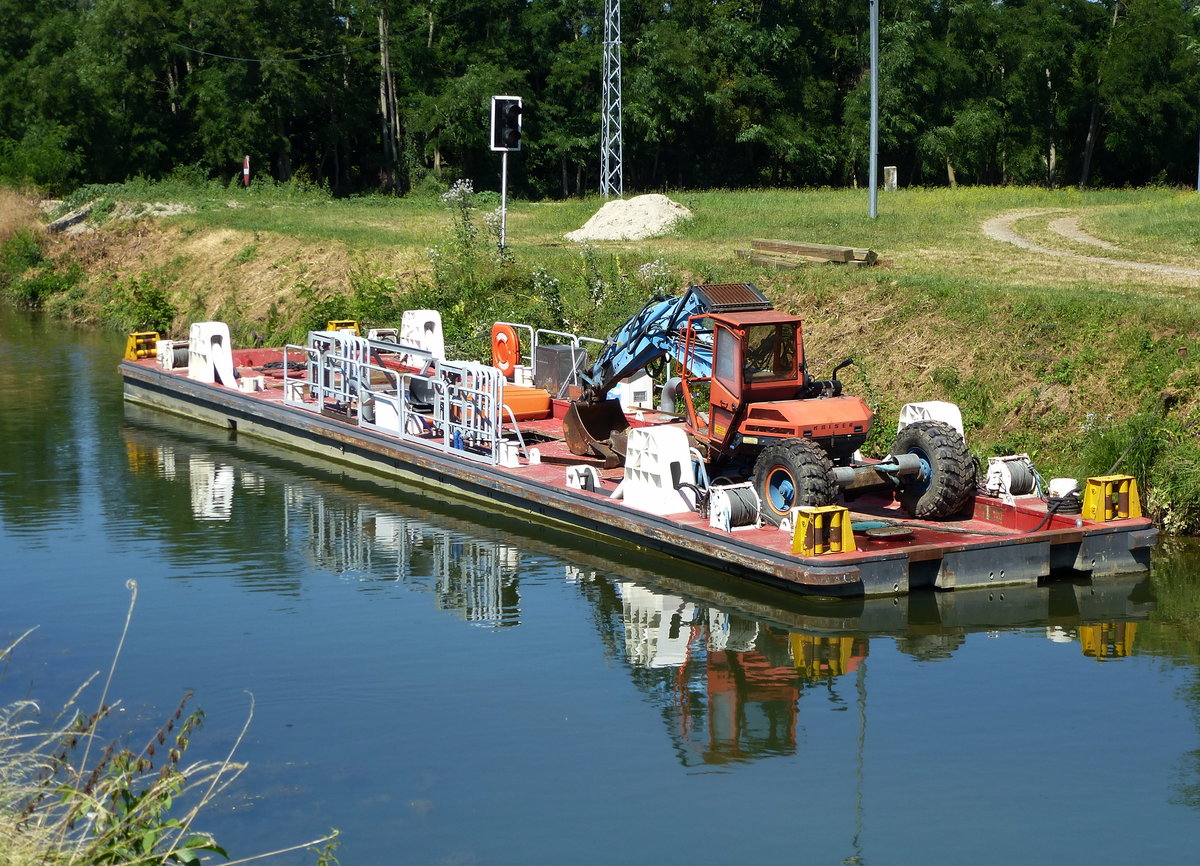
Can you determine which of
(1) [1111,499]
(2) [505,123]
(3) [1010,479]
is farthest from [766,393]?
(2) [505,123]

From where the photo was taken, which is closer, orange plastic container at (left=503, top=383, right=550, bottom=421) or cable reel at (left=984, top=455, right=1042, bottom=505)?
cable reel at (left=984, top=455, right=1042, bottom=505)

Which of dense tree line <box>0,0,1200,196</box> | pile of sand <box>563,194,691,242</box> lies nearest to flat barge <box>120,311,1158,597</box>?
pile of sand <box>563,194,691,242</box>

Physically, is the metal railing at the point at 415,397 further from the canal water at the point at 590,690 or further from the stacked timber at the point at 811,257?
the stacked timber at the point at 811,257

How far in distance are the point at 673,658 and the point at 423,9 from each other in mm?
49684

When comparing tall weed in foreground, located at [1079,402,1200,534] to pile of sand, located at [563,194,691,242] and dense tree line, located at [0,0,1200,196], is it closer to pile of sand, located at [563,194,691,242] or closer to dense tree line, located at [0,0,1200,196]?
pile of sand, located at [563,194,691,242]

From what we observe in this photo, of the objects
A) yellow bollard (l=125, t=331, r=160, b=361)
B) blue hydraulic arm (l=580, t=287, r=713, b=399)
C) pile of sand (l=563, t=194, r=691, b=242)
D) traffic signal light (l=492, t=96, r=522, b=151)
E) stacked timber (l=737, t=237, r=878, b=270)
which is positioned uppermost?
traffic signal light (l=492, t=96, r=522, b=151)

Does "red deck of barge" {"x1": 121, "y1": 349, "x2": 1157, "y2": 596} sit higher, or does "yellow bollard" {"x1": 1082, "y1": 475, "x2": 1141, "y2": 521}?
"yellow bollard" {"x1": 1082, "y1": 475, "x2": 1141, "y2": 521}

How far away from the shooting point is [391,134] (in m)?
58.5

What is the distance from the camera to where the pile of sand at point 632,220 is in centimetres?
3478

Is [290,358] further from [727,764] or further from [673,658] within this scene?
[727,764]

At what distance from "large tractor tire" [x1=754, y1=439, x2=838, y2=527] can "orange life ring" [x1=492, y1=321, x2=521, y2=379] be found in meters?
8.21

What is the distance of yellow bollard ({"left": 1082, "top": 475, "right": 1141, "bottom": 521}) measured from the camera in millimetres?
15544

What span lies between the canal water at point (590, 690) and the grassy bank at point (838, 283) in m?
2.68

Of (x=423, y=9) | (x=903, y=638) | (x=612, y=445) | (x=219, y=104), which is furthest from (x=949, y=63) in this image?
(x=903, y=638)
